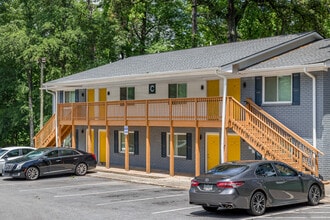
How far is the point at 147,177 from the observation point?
2555 centimetres

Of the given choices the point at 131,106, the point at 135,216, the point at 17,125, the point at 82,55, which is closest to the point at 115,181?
the point at 131,106

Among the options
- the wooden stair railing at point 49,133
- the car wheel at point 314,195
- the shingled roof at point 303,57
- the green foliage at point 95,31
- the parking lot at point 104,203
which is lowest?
the parking lot at point 104,203

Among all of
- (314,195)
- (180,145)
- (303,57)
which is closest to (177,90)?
(180,145)

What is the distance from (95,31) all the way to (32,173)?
21.9 m

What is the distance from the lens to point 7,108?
48.7 meters

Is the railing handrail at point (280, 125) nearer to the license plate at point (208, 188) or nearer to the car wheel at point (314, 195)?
the car wheel at point (314, 195)

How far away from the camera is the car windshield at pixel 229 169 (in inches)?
574

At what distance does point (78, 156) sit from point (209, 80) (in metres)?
7.27

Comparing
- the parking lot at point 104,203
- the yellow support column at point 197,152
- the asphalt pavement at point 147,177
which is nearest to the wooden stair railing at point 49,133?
the asphalt pavement at point 147,177

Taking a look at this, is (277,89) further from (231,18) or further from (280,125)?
(231,18)

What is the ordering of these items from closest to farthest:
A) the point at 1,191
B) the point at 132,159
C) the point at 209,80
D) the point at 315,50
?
the point at 1,191 → the point at 315,50 → the point at 209,80 → the point at 132,159

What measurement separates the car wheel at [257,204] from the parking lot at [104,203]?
184 millimetres

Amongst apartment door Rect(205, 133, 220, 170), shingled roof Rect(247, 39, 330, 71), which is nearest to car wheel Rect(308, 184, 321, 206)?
shingled roof Rect(247, 39, 330, 71)

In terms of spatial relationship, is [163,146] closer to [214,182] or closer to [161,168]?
[161,168]
